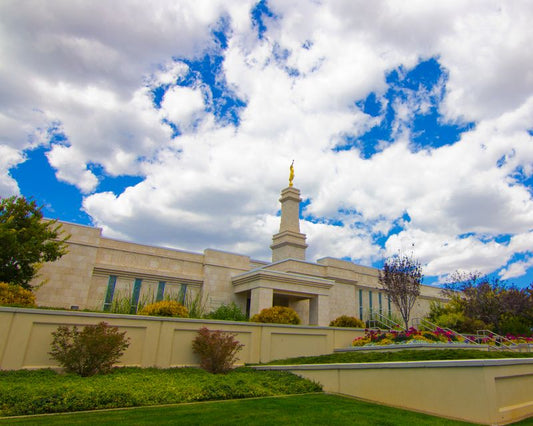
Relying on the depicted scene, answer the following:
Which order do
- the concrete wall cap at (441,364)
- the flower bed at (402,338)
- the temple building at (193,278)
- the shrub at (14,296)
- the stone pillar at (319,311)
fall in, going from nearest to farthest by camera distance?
the concrete wall cap at (441,364)
the shrub at (14,296)
the flower bed at (402,338)
the temple building at (193,278)
the stone pillar at (319,311)

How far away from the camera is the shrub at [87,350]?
942 cm

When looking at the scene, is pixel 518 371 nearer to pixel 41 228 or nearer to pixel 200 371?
pixel 200 371

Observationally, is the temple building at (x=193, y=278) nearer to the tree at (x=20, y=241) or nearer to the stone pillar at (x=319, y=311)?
the stone pillar at (x=319, y=311)

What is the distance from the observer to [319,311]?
77.3ft

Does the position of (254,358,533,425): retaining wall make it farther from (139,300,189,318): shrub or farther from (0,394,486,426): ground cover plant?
(139,300,189,318): shrub

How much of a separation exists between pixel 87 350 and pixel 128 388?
196 cm

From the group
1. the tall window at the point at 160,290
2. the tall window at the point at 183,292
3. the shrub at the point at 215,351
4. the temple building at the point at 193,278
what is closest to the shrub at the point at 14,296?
the shrub at the point at 215,351

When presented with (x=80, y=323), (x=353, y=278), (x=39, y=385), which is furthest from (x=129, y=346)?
(x=353, y=278)

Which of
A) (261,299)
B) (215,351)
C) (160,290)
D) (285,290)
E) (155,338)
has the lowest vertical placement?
(215,351)

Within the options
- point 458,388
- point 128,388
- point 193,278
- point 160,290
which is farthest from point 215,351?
point 193,278

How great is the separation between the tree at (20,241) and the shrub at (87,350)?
209 inches

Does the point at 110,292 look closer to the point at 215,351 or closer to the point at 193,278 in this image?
the point at 193,278

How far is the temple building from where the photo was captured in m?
20.3

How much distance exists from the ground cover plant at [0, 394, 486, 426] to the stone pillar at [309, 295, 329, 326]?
626 inches
